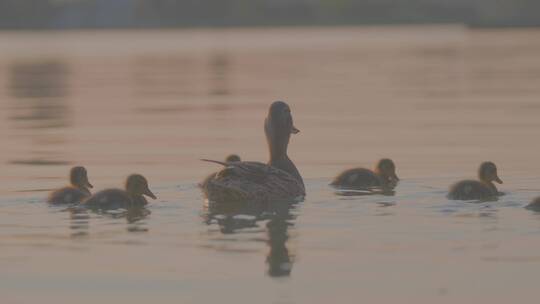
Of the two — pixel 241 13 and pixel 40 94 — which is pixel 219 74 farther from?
pixel 241 13

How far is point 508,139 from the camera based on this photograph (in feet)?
63.6

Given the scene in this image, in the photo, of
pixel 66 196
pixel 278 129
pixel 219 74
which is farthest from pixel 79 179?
pixel 219 74

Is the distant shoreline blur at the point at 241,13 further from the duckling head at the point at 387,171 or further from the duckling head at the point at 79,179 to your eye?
the duckling head at the point at 79,179

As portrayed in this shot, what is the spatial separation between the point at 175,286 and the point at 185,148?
964 centimetres

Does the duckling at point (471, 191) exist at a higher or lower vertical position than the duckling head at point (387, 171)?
lower

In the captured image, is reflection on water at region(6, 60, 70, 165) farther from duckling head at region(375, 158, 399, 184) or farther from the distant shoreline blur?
the distant shoreline blur

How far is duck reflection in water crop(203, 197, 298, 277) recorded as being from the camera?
10.6m

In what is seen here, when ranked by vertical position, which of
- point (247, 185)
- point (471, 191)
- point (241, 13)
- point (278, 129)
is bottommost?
point (471, 191)

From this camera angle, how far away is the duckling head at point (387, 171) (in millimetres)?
14884

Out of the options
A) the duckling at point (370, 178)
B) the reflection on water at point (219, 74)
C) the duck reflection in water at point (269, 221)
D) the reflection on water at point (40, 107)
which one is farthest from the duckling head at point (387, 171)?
the reflection on water at point (219, 74)

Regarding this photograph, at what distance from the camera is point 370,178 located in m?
14.7

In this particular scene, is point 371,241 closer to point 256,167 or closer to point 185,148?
point 256,167

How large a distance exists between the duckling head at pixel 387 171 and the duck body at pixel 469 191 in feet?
4.52

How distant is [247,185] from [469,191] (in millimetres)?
1730
